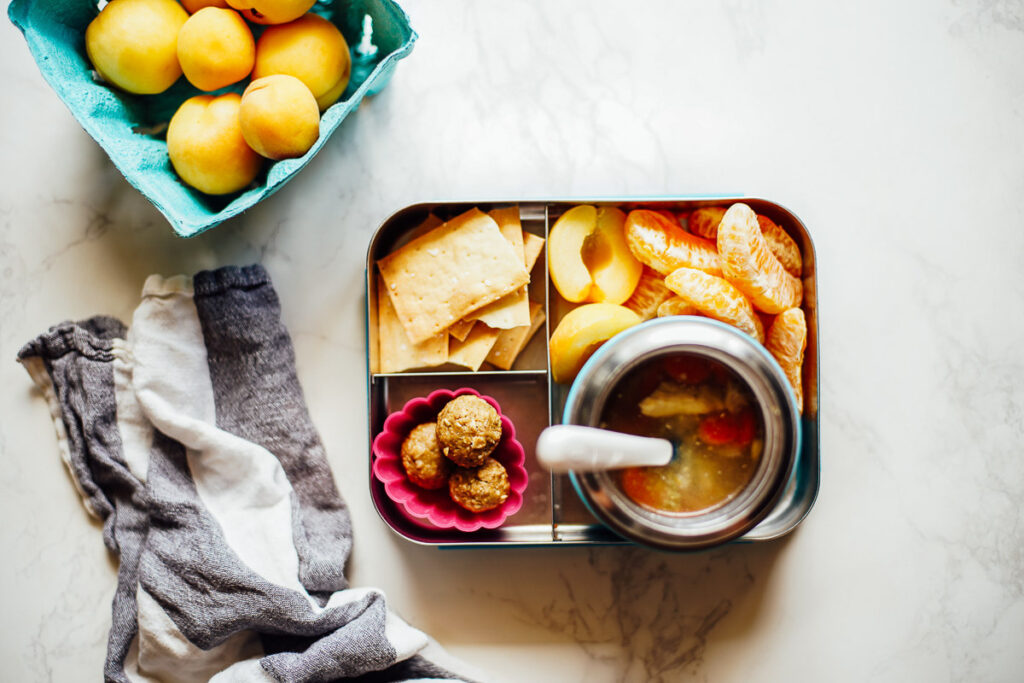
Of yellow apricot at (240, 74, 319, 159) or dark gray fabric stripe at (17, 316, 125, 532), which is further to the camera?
dark gray fabric stripe at (17, 316, 125, 532)

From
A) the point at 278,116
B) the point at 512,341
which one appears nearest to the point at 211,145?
the point at 278,116

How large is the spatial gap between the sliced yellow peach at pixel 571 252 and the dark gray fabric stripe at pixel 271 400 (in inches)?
14.8

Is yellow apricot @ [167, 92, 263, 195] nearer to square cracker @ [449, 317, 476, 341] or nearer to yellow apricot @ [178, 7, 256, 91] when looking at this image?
yellow apricot @ [178, 7, 256, 91]

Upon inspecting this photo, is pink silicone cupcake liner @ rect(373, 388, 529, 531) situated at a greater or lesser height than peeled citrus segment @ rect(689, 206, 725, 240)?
lesser

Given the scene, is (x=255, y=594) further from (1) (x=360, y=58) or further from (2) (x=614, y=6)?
(2) (x=614, y=6)

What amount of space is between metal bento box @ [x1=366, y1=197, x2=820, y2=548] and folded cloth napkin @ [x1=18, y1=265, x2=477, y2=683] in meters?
0.13

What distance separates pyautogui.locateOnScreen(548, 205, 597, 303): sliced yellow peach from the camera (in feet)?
2.95

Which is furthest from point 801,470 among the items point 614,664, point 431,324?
point 431,324

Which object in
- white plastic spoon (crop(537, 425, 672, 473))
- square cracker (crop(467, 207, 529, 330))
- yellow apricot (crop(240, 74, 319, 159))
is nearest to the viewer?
white plastic spoon (crop(537, 425, 672, 473))

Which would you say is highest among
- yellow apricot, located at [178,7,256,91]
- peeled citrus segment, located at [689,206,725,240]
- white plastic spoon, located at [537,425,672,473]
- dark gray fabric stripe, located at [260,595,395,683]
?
yellow apricot, located at [178,7,256,91]

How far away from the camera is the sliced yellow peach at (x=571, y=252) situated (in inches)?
35.4

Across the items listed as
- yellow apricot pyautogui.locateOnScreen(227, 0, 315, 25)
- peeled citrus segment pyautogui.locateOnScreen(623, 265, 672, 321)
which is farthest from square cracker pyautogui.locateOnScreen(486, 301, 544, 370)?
yellow apricot pyautogui.locateOnScreen(227, 0, 315, 25)

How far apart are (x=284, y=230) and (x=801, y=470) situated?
0.75 meters

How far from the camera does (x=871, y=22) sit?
1005mm
